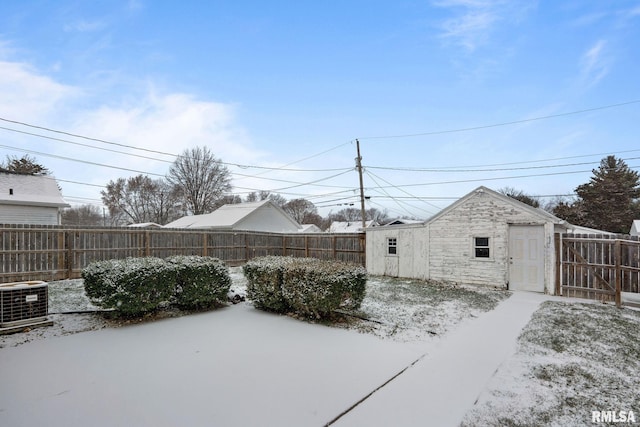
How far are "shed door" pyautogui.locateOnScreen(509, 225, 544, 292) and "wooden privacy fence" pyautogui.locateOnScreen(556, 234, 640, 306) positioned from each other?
467 millimetres

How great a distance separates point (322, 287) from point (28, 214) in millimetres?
15986

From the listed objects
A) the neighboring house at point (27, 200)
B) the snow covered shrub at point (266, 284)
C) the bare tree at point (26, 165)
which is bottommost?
the snow covered shrub at point (266, 284)

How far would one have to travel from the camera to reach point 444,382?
3.51 m

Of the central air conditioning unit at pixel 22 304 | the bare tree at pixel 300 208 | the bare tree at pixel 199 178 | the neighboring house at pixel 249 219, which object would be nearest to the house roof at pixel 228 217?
the neighboring house at pixel 249 219

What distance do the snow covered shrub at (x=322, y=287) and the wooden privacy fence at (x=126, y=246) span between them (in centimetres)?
807

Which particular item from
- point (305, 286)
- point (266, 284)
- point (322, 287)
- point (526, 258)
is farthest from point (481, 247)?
point (266, 284)

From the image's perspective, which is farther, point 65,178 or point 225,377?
point 65,178

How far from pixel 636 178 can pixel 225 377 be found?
44675mm

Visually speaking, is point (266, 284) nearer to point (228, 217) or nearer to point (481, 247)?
point (481, 247)

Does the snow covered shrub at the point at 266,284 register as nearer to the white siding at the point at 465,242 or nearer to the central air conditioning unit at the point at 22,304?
the central air conditioning unit at the point at 22,304

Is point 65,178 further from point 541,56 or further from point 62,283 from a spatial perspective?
point 541,56

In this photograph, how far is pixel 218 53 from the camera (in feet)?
33.5

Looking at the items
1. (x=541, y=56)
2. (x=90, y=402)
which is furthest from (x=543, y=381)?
(x=541, y=56)

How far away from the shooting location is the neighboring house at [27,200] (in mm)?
13727
